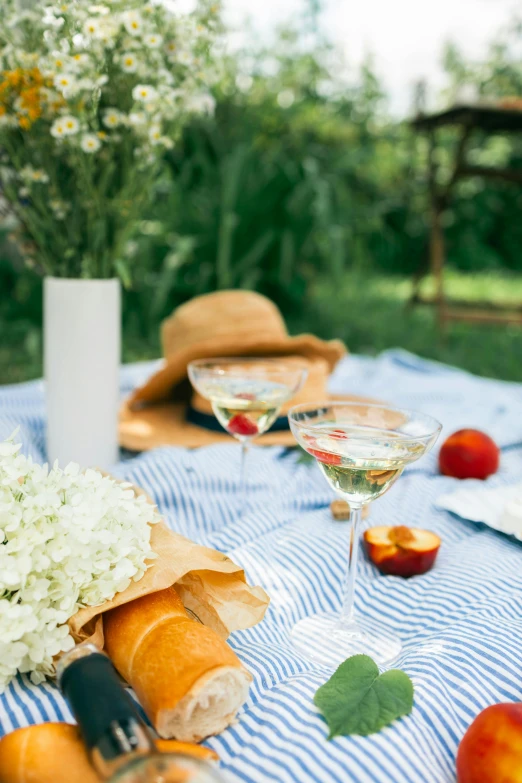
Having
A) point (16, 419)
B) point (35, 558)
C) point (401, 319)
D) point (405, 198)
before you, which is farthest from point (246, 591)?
point (405, 198)

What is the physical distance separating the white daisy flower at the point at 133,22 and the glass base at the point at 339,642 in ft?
4.26

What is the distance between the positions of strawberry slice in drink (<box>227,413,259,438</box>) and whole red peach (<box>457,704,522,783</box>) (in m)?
0.94

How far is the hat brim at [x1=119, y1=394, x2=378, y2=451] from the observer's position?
2.26 m

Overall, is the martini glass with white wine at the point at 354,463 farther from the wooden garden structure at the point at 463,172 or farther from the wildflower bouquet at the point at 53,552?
the wooden garden structure at the point at 463,172

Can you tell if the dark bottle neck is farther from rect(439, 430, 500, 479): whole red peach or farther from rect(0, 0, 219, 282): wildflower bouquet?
rect(439, 430, 500, 479): whole red peach

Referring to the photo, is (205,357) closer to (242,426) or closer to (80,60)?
(242,426)

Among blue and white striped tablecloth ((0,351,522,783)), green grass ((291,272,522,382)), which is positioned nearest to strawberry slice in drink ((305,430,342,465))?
blue and white striped tablecloth ((0,351,522,783))

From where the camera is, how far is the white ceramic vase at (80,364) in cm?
192

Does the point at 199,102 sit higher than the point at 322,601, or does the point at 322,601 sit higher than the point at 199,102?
the point at 199,102

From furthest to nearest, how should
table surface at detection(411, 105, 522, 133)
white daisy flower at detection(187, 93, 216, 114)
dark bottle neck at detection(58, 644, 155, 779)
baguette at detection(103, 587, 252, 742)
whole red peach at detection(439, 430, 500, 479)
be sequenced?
table surface at detection(411, 105, 522, 133)
whole red peach at detection(439, 430, 500, 479)
white daisy flower at detection(187, 93, 216, 114)
baguette at detection(103, 587, 252, 742)
dark bottle neck at detection(58, 644, 155, 779)

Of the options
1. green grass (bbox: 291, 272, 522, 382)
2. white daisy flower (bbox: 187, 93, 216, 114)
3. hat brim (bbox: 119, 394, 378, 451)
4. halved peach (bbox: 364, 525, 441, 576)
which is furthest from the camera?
green grass (bbox: 291, 272, 522, 382)

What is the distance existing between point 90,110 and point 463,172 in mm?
4525

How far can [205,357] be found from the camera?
2.35 metres

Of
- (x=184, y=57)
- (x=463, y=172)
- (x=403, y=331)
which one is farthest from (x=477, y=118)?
(x=184, y=57)
